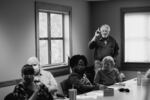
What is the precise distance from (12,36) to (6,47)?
25cm

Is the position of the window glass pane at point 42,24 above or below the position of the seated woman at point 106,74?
above

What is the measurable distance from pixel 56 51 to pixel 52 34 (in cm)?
41

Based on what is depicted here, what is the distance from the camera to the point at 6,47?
5035 mm

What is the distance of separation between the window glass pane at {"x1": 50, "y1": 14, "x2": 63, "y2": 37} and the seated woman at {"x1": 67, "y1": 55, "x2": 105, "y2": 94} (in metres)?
2.22

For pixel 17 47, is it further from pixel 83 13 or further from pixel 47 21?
pixel 83 13

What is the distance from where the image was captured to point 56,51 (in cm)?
684

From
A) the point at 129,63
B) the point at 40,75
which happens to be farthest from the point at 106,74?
the point at 129,63

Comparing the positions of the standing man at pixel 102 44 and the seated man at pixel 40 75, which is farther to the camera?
the standing man at pixel 102 44

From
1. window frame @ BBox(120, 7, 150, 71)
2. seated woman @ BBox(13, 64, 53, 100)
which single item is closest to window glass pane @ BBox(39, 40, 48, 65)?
window frame @ BBox(120, 7, 150, 71)

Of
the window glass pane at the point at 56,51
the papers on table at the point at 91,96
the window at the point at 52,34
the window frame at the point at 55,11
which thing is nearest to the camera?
the papers on table at the point at 91,96

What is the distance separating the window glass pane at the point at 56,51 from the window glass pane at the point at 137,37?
1.85m

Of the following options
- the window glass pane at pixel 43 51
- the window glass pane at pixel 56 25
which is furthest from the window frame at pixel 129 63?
the window glass pane at pixel 43 51

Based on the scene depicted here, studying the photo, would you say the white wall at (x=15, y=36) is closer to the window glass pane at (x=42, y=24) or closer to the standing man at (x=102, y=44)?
the window glass pane at (x=42, y=24)

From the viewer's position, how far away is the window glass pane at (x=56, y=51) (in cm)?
672
